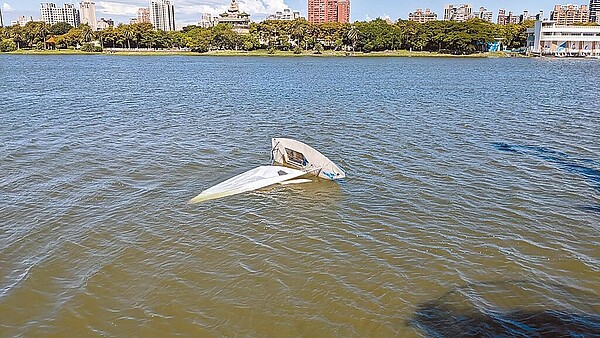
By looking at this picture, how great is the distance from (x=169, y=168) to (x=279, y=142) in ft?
19.3

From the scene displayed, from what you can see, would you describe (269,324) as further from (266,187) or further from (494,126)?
(494,126)

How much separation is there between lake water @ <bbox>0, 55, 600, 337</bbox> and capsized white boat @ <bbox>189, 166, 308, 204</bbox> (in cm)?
55

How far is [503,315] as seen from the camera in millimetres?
13156

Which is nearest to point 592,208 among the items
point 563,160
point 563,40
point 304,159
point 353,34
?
point 563,160

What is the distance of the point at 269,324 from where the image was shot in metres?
12.9

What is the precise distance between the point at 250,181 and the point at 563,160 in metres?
17.8

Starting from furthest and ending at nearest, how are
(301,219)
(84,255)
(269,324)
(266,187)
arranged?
1. (266,187)
2. (301,219)
3. (84,255)
4. (269,324)

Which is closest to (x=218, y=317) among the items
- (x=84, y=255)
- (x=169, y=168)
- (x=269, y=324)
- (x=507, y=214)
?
(x=269, y=324)

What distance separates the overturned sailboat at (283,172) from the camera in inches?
877

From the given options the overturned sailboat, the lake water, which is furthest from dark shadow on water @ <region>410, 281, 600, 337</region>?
the overturned sailboat

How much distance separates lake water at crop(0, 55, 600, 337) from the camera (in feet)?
43.3

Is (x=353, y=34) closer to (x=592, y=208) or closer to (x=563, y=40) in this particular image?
(x=563, y=40)

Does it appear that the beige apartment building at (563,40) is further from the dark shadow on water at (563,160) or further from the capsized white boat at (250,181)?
the capsized white boat at (250,181)

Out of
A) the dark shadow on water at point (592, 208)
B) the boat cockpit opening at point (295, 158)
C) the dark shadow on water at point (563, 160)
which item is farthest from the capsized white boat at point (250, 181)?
the dark shadow on water at point (563, 160)
